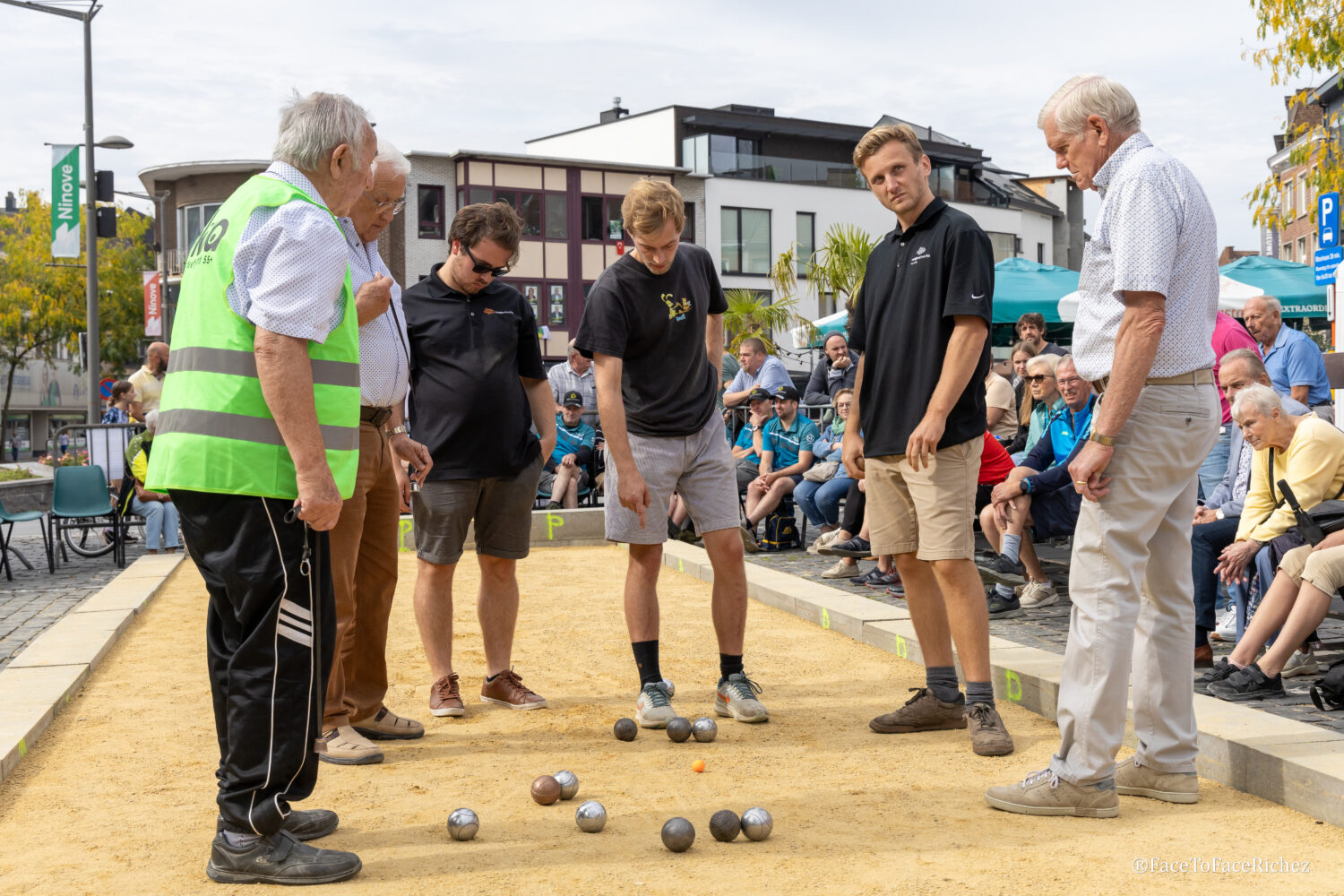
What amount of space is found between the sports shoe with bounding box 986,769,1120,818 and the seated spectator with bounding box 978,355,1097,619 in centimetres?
352

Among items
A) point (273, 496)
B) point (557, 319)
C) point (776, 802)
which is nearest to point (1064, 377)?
point (776, 802)

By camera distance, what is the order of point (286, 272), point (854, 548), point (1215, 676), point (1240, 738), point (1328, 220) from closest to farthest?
point (286, 272), point (1240, 738), point (1215, 676), point (854, 548), point (1328, 220)

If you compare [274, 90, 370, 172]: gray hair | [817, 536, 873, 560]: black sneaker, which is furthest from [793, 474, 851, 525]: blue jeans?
[274, 90, 370, 172]: gray hair

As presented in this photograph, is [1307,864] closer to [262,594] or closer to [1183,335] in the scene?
[1183,335]

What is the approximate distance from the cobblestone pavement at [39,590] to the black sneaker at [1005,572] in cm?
559

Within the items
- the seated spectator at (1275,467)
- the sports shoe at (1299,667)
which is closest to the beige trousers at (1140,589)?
the sports shoe at (1299,667)

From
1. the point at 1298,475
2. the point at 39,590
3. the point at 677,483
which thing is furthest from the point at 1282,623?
the point at 39,590

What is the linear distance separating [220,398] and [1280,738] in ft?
11.2

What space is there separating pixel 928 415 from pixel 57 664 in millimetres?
4412

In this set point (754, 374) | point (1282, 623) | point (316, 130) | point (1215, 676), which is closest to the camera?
point (316, 130)

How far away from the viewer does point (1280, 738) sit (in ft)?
13.0

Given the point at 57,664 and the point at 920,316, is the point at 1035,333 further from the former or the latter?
the point at 57,664

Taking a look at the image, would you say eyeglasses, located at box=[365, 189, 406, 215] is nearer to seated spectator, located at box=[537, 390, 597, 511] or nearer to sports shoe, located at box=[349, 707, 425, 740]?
sports shoe, located at box=[349, 707, 425, 740]

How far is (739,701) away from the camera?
5016 millimetres
